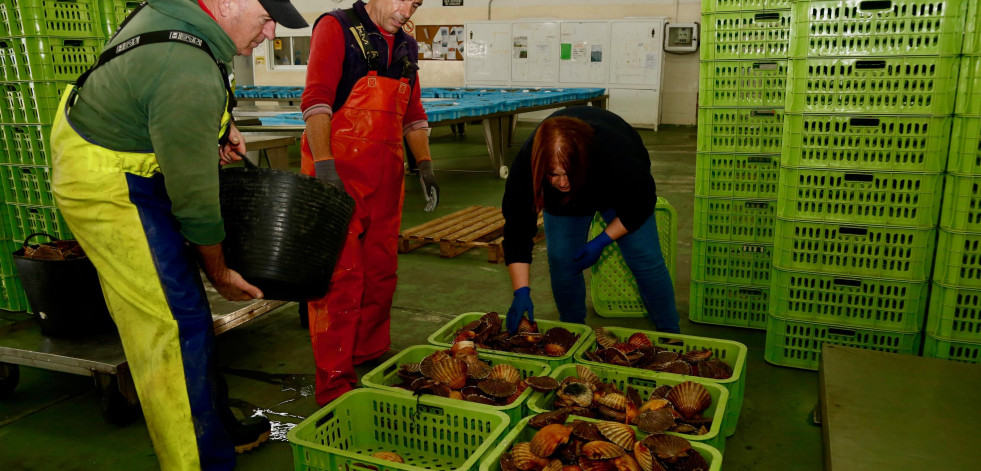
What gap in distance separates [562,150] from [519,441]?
0.89 m

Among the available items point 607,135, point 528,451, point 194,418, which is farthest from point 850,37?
point 194,418

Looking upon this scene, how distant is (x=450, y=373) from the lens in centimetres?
Answer: 214

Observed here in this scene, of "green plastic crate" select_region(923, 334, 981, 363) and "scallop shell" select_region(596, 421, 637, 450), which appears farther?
"green plastic crate" select_region(923, 334, 981, 363)

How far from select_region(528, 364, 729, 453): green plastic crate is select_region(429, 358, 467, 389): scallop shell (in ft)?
0.81

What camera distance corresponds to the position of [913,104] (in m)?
2.44

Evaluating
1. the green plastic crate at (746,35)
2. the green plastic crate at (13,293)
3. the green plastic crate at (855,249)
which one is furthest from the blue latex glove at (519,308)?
the green plastic crate at (13,293)

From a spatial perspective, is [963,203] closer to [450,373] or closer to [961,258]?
[961,258]

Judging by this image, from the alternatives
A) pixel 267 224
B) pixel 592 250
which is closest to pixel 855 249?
pixel 592 250

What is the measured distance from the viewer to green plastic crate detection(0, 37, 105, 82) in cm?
297

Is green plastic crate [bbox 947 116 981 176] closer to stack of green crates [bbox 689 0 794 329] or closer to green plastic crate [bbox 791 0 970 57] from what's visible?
green plastic crate [bbox 791 0 970 57]

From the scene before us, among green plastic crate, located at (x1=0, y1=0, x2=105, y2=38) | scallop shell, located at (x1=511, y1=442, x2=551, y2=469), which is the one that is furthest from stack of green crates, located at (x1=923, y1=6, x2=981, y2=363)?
green plastic crate, located at (x1=0, y1=0, x2=105, y2=38)

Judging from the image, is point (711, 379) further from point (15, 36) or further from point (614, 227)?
point (15, 36)

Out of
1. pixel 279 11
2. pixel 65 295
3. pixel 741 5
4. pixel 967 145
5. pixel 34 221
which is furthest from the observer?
pixel 34 221

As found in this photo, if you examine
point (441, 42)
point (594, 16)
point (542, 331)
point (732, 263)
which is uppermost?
point (594, 16)
